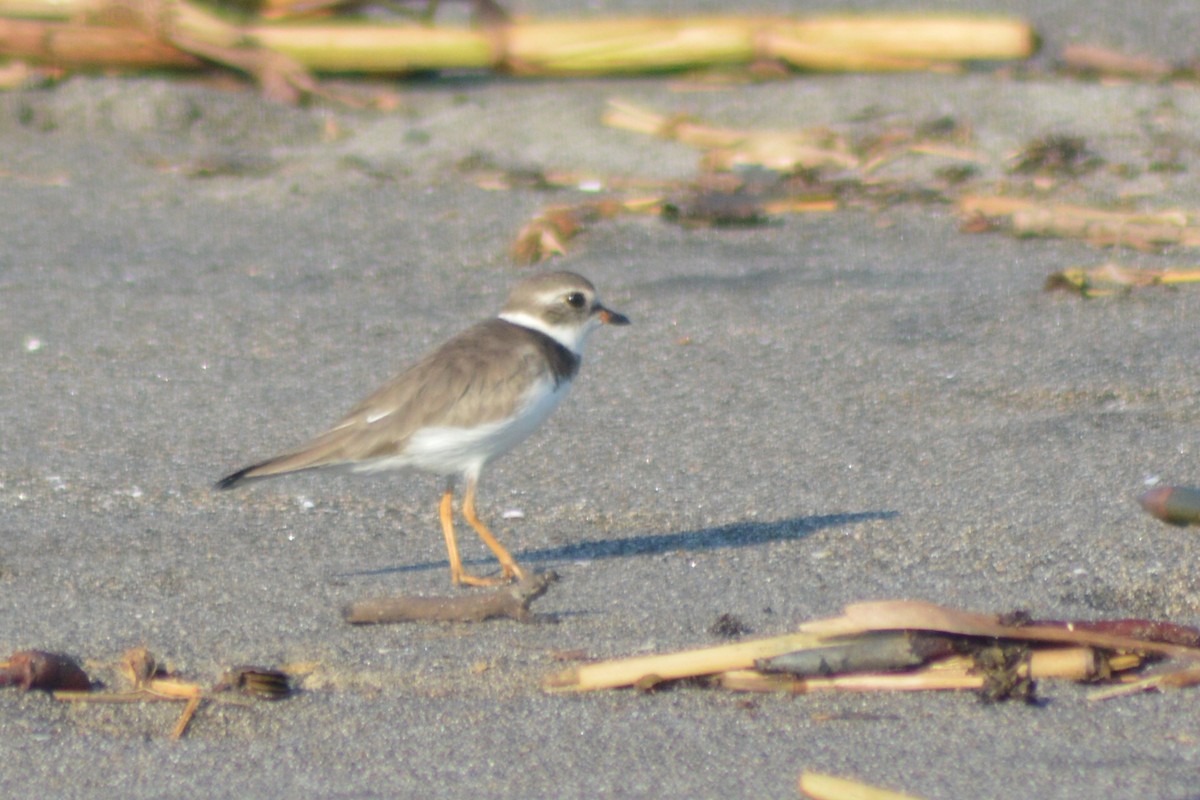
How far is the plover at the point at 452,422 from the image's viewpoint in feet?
12.8

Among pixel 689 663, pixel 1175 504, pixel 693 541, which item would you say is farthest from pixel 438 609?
pixel 1175 504

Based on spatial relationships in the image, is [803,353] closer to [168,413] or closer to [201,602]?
[168,413]

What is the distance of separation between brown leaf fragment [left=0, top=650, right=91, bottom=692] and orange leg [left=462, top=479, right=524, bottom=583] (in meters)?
1.07

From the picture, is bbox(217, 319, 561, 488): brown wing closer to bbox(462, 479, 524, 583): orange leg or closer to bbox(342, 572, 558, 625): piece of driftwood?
bbox(462, 479, 524, 583): orange leg

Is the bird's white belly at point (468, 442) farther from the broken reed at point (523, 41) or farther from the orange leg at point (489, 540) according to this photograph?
the broken reed at point (523, 41)

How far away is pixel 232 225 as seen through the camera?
6.70 m

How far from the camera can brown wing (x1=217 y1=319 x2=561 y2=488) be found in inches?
153

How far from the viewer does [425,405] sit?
3969 mm

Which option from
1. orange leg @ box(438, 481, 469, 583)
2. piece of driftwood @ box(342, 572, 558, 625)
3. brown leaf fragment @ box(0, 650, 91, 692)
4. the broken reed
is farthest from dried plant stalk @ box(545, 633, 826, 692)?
the broken reed

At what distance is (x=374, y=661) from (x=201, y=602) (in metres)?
0.55

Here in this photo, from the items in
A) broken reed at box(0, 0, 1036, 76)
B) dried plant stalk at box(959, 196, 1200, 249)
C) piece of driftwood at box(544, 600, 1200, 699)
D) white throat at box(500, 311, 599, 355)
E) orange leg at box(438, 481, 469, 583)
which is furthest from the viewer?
broken reed at box(0, 0, 1036, 76)

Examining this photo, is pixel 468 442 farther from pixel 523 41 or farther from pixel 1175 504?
pixel 523 41

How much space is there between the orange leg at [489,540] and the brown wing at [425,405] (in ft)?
0.80

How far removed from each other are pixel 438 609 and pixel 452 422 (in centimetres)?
62
